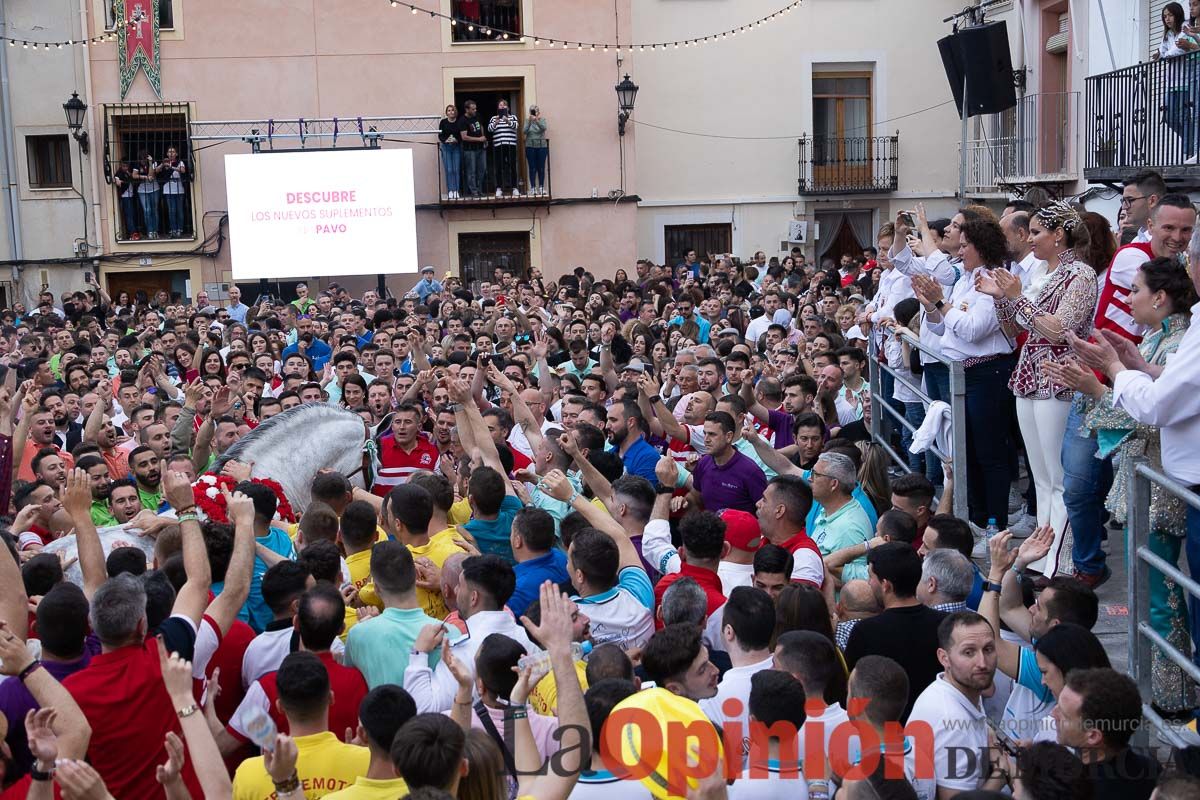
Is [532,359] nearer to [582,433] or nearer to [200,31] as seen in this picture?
[582,433]

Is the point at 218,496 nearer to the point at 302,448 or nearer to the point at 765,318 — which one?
the point at 302,448

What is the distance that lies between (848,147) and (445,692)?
67.9 feet

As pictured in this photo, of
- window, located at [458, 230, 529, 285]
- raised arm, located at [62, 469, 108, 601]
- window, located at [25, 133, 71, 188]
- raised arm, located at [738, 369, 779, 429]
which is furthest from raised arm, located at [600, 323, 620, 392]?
window, located at [25, 133, 71, 188]

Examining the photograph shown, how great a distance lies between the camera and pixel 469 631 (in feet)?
15.5

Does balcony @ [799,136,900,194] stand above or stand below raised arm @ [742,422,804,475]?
above

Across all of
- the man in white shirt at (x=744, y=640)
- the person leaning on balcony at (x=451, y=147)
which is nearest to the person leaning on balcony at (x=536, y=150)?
the person leaning on balcony at (x=451, y=147)

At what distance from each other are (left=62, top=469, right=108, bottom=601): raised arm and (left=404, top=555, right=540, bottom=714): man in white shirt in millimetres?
1316

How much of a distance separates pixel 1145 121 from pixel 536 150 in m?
10.5

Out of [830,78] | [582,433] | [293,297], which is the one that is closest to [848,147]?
[830,78]

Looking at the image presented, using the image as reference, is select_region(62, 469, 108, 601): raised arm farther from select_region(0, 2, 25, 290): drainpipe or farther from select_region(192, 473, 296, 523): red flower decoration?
select_region(0, 2, 25, 290): drainpipe

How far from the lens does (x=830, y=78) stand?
23.8 meters

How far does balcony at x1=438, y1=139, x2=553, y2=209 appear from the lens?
22406mm

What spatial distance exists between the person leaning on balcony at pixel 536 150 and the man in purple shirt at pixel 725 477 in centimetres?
1552

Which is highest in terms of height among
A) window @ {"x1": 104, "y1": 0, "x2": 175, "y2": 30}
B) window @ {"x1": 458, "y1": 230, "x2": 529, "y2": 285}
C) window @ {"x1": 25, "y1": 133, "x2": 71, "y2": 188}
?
window @ {"x1": 104, "y1": 0, "x2": 175, "y2": 30}
